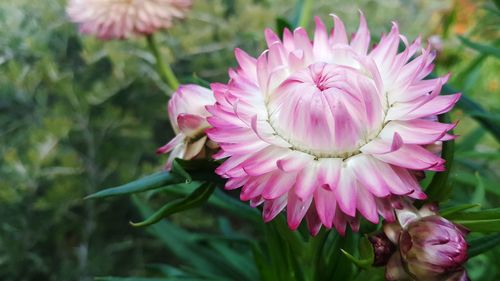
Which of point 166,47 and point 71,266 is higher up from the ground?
point 166,47

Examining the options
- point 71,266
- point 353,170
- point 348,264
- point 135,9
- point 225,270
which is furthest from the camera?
point 71,266

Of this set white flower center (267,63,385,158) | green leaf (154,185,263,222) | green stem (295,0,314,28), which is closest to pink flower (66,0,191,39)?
green stem (295,0,314,28)

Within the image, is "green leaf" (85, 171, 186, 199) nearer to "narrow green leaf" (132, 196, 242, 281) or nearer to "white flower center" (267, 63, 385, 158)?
"white flower center" (267, 63, 385, 158)

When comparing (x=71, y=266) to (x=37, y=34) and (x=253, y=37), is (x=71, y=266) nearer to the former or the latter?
(x=37, y=34)

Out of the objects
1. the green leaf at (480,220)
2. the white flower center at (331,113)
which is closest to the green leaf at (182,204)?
the white flower center at (331,113)

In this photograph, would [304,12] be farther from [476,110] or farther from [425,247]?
[425,247]

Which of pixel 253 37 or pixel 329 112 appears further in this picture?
pixel 253 37

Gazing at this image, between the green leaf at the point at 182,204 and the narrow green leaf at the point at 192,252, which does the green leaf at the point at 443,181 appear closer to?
the green leaf at the point at 182,204

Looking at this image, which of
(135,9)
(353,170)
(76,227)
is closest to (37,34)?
(76,227)
